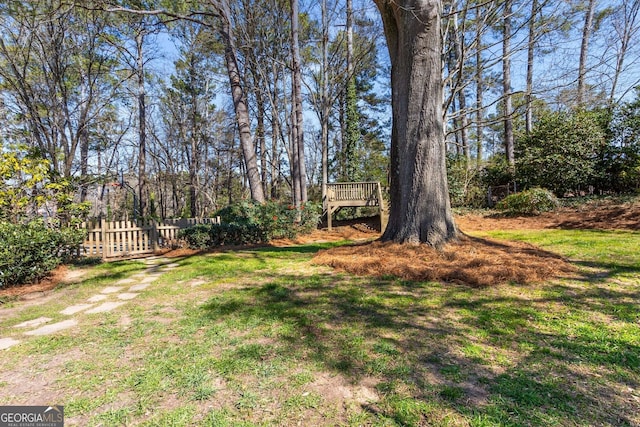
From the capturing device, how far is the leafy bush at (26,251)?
170 inches

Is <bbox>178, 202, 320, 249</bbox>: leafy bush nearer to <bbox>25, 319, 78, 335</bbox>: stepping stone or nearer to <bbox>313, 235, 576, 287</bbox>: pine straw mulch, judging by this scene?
<bbox>313, 235, 576, 287</bbox>: pine straw mulch

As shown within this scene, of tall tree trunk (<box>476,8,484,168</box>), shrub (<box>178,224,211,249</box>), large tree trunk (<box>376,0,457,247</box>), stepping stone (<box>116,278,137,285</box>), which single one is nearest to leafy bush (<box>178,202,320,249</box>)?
shrub (<box>178,224,211,249</box>)

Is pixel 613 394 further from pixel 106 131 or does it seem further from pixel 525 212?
pixel 106 131


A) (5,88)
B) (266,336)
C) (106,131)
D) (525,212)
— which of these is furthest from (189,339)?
(106,131)

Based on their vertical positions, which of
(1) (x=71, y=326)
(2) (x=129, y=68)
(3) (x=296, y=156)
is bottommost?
(1) (x=71, y=326)

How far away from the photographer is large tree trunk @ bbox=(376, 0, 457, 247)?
15.2ft

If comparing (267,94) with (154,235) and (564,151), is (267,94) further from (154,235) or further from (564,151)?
(564,151)

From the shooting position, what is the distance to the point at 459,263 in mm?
3949

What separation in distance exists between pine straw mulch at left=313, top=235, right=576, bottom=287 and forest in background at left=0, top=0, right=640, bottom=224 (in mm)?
3998

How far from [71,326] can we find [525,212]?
41.4 ft

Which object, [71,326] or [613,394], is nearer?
[613,394]

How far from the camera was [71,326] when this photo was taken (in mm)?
2824

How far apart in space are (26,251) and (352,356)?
5670 mm

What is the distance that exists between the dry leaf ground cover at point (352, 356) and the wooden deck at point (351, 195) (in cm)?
829
